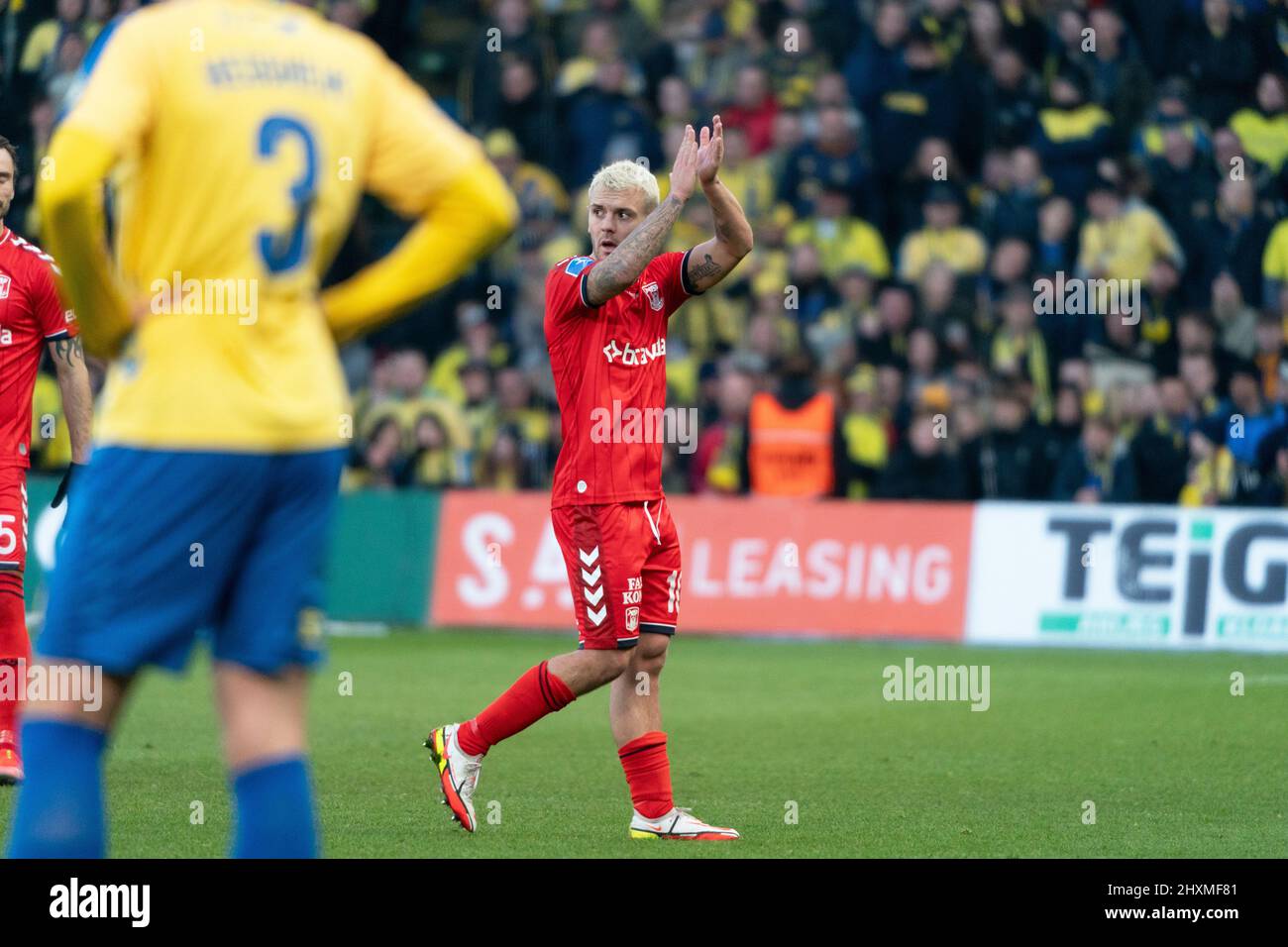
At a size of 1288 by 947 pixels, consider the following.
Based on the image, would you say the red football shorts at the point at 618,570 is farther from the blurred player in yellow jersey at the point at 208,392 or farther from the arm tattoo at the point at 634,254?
the blurred player in yellow jersey at the point at 208,392

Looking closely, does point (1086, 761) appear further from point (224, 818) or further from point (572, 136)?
point (572, 136)

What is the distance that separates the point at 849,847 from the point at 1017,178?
12459mm

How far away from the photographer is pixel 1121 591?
16.5 m

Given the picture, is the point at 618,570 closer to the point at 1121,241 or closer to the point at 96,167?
the point at 96,167

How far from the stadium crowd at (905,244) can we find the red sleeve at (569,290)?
405 inches

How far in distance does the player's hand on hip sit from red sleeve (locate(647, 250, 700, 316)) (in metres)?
0.57

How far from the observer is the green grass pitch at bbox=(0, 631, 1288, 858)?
294 inches

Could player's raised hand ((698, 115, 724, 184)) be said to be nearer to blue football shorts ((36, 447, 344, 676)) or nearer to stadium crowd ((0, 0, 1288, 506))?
blue football shorts ((36, 447, 344, 676))

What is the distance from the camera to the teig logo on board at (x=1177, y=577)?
16.2 m

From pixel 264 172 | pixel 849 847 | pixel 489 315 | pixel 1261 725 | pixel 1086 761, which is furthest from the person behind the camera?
pixel 489 315

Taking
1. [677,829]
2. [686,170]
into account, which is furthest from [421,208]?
[677,829]

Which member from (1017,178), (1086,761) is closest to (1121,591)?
(1017,178)
